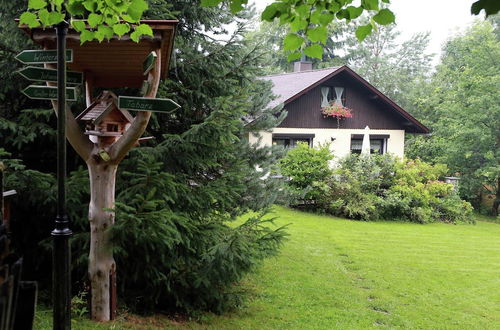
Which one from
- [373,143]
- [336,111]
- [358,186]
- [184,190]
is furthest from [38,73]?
[373,143]

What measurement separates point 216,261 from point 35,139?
3001 millimetres

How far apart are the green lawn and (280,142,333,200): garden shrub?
314 centimetres

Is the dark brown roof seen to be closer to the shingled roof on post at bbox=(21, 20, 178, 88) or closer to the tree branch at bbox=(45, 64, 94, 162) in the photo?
the shingled roof on post at bbox=(21, 20, 178, 88)

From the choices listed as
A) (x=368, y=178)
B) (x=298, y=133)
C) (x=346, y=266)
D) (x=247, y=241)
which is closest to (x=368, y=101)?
(x=298, y=133)

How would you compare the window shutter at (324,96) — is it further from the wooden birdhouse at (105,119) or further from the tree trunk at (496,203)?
the wooden birdhouse at (105,119)

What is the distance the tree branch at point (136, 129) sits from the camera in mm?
4570

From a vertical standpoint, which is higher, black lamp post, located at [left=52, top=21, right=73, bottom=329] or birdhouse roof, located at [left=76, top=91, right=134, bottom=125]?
birdhouse roof, located at [left=76, top=91, right=134, bottom=125]

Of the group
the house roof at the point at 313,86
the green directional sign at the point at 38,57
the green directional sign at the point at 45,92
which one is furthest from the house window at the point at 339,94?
the green directional sign at the point at 38,57

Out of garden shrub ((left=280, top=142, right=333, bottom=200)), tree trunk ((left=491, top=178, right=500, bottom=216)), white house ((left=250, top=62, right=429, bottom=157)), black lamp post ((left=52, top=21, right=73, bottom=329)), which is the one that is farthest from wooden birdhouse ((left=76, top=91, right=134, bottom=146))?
tree trunk ((left=491, top=178, right=500, bottom=216))

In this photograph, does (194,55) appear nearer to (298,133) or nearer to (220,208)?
(220,208)

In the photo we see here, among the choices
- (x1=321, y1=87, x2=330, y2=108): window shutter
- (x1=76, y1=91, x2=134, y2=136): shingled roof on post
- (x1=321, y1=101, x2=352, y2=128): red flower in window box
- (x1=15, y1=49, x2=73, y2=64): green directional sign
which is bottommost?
(x1=76, y1=91, x2=134, y2=136): shingled roof on post

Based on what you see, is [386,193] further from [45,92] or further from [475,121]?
[45,92]

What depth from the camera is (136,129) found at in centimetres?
460

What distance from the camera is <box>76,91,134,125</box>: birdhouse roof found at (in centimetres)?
475
